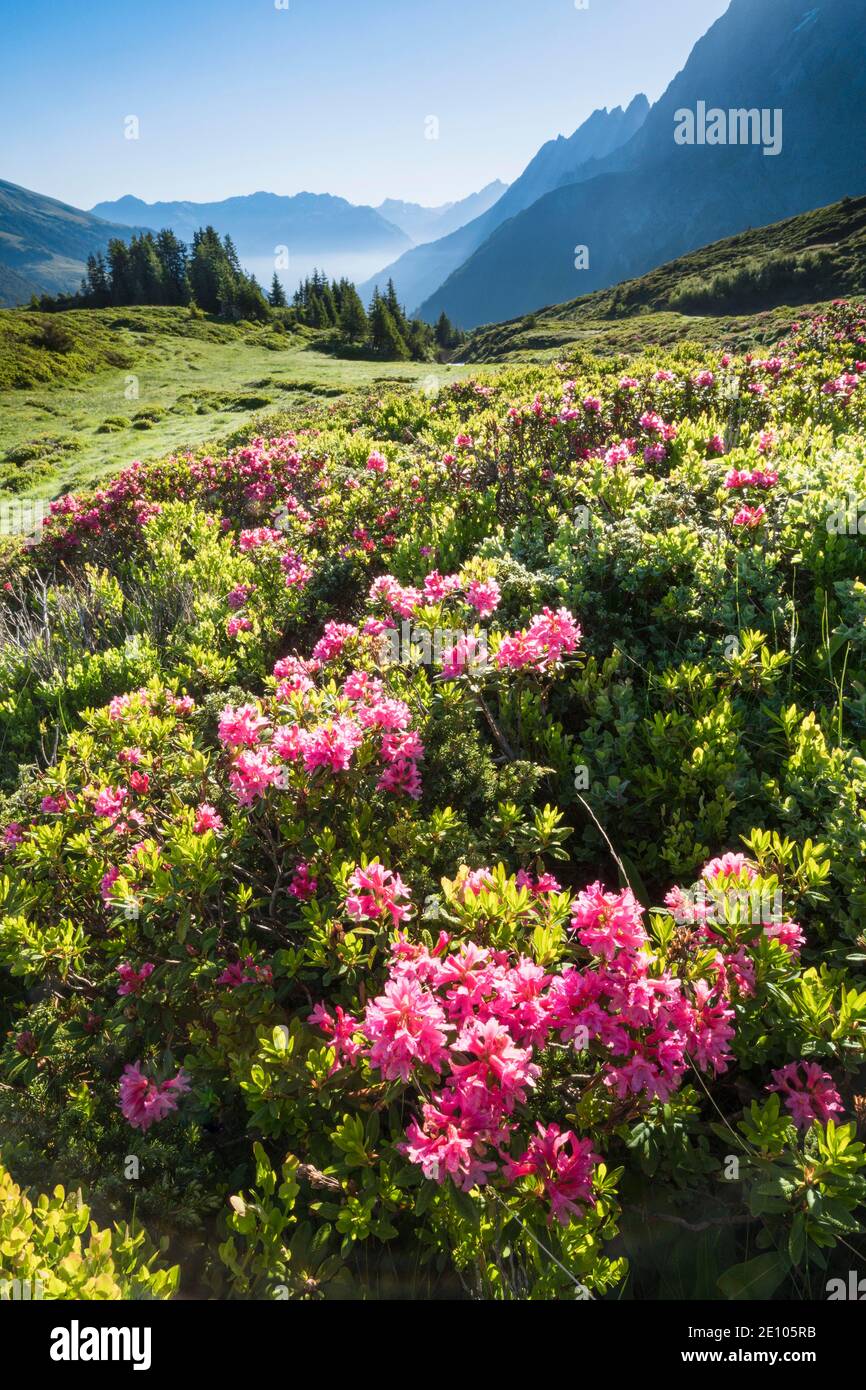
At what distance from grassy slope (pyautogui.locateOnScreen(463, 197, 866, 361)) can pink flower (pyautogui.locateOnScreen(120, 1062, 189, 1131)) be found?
3000 cm

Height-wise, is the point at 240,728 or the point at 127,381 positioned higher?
the point at 127,381

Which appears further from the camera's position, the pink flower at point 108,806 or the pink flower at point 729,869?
the pink flower at point 108,806

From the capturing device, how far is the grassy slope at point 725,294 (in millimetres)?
34562

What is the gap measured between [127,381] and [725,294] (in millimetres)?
41517

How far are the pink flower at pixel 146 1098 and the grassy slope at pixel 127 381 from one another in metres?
16.8

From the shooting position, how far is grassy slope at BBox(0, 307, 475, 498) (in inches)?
912

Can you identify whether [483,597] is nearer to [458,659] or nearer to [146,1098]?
[458,659]

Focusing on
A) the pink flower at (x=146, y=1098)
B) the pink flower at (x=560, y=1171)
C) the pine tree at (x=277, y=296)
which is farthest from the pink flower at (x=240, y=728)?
the pine tree at (x=277, y=296)

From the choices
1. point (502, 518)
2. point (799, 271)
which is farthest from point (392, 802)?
point (799, 271)

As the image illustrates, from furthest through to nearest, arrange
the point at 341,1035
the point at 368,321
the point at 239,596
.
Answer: the point at 368,321, the point at 239,596, the point at 341,1035

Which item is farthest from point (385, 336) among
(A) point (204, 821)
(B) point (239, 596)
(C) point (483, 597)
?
(A) point (204, 821)

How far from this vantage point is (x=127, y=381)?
31875 mm

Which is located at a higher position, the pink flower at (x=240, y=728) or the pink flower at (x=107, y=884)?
the pink flower at (x=240, y=728)

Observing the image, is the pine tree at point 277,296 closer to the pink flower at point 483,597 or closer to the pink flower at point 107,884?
the pink flower at point 483,597
